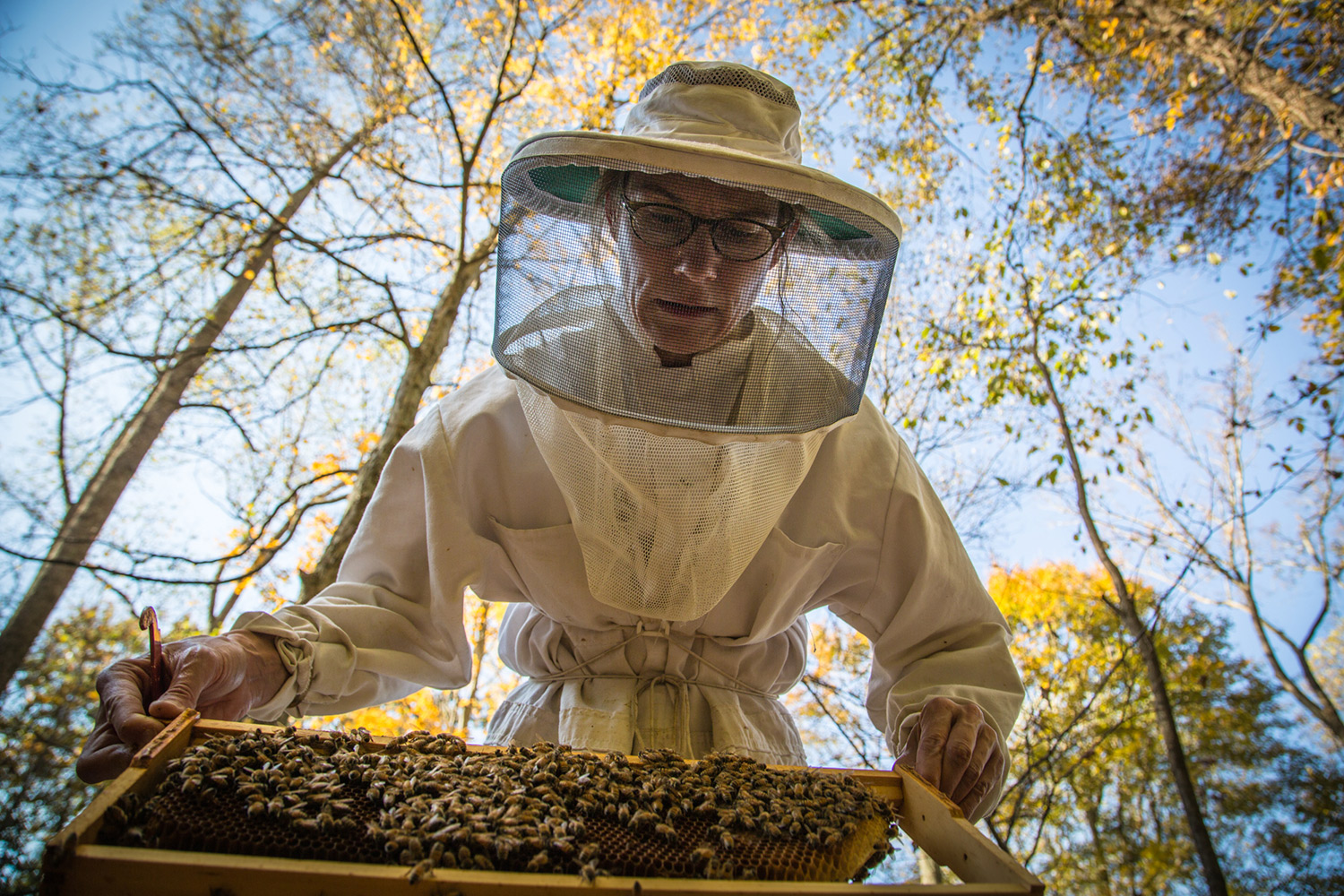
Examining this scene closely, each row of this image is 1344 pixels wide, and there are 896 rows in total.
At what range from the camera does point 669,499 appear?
1.74 meters

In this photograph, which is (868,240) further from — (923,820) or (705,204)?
(923,820)

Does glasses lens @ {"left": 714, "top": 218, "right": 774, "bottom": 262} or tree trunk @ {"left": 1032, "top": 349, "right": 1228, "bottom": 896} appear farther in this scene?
tree trunk @ {"left": 1032, "top": 349, "right": 1228, "bottom": 896}

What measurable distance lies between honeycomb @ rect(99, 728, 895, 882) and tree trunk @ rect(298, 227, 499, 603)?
1813 mm

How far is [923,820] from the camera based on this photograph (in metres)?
1.30

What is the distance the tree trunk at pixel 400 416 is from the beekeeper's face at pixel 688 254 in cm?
167

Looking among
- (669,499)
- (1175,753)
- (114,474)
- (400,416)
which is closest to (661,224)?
(669,499)

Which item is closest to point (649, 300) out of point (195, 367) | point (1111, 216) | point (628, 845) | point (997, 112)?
point (628, 845)

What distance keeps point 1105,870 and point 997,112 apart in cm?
2021

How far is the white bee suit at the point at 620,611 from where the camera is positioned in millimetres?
1934

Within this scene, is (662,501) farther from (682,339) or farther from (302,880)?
(302,880)

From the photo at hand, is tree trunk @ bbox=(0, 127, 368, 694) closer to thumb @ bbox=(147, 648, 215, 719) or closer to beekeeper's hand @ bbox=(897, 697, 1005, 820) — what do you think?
thumb @ bbox=(147, 648, 215, 719)

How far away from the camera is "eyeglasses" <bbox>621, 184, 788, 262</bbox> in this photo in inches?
66.7

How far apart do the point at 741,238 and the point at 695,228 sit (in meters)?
0.12

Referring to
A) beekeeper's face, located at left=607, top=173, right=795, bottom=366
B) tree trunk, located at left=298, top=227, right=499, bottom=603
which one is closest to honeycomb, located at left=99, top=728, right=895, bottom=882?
beekeeper's face, located at left=607, top=173, right=795, bottom=366
